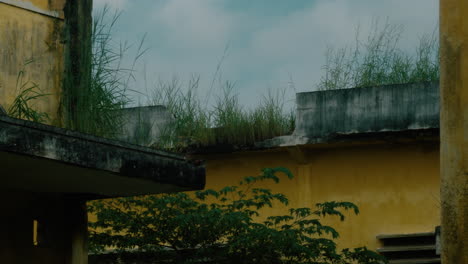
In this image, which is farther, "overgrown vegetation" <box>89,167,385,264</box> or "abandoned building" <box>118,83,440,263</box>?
"abandoned building" <box>118,83,440,263</box>

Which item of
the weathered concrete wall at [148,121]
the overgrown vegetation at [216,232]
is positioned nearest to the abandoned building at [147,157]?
the overgrown vegetation at [216,232]

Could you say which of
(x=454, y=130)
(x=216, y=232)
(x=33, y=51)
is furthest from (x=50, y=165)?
(x=216, y=232)

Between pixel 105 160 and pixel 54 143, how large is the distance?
1.39 ft

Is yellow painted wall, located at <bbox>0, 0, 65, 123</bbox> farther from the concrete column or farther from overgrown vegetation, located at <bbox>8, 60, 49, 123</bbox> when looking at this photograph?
the concrete column

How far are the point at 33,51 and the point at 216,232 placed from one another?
3662 mm

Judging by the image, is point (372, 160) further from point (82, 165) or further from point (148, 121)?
point (82, 165)

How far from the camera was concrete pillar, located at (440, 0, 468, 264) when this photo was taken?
23.0 ft

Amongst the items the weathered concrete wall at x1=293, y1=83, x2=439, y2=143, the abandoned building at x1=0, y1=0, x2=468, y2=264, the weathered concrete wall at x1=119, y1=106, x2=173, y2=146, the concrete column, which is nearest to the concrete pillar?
the abandoned building at x1=0, y1=0, x2=468, y2=264

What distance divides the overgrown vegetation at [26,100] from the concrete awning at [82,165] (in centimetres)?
49

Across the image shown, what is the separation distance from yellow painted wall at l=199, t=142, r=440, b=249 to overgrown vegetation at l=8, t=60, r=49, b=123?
5.64 metres

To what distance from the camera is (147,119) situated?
520 inches

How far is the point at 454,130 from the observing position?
716 cm

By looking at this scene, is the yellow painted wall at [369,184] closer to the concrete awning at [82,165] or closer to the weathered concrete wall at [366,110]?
the weathered concrete wall at [366,110]

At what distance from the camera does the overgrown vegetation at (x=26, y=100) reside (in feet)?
23.1
